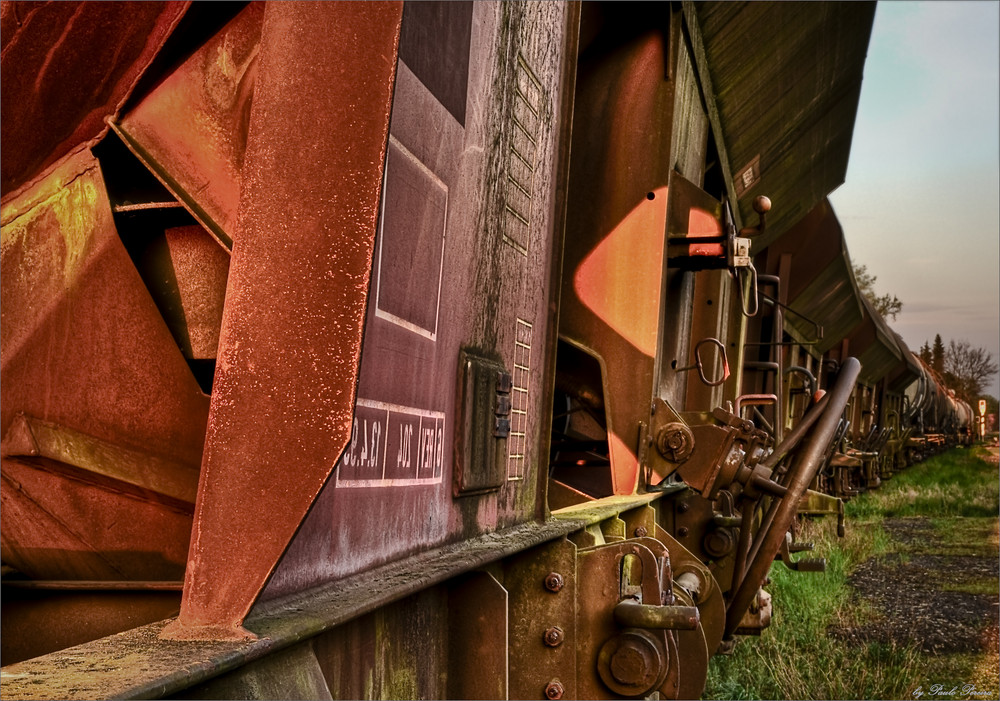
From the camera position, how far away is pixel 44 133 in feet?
6.86

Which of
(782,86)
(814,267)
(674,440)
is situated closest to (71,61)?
(674,440)

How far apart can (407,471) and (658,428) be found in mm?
2624

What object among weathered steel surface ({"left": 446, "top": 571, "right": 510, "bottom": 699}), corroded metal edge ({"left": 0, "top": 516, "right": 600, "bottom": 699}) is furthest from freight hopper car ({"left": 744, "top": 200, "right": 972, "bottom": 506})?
→ corroded metal edge ({"left": 0, "top": 516, "right": 600, "bottom": 699})

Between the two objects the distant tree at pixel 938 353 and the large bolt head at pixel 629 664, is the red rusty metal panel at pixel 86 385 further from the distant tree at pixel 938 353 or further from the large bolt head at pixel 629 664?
the distant tree at pixel 938 353

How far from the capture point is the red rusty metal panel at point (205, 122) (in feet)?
5.98

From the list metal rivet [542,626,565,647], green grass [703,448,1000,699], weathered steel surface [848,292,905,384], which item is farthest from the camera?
weathered steel surface [848,292,905,384]

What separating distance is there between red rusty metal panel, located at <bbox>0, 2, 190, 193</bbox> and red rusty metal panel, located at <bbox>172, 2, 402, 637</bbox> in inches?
25.5

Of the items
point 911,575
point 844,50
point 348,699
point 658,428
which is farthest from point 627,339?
point 911,575

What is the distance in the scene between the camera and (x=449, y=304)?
1.97 m

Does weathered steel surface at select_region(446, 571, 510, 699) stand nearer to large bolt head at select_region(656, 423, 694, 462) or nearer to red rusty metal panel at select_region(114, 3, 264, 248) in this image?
red rusty metal panel at select_region(114, 3, 264, 248)

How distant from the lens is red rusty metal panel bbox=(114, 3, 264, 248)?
1.82m

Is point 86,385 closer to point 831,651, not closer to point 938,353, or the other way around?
point 831,651

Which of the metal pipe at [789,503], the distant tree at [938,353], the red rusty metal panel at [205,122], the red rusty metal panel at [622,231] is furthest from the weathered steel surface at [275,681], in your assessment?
the distant tree at [938,353]

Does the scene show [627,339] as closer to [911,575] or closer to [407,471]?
[407,471]
